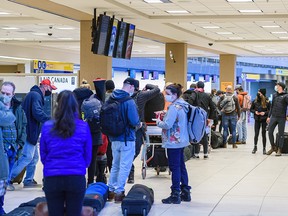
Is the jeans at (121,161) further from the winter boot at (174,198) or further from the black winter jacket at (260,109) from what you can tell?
the black winter jacket at (260,109)

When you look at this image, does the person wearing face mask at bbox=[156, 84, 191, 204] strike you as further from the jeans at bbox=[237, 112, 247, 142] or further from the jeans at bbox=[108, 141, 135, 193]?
the jeans at bbox=[237, 112, 247, 142]

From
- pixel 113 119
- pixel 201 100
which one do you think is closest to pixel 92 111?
pixel 113 119

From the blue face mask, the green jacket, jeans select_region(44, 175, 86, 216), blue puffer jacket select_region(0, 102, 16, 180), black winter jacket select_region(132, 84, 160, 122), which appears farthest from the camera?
black winter jacket select_region(132, 84, 160, 122)

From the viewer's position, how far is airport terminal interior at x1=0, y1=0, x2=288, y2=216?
32.0ft

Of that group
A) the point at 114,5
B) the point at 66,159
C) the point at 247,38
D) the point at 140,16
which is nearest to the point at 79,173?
the point at 66,159

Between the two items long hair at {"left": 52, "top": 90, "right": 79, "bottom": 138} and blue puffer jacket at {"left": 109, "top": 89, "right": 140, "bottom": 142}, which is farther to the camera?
blue puffer jacket at {"left": 109, "top": 89, "right": 140, "bottom": 142}

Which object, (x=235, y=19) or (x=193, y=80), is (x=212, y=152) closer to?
(x=235, y=19)

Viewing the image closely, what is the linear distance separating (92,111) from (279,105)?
7.33m

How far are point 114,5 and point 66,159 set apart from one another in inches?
436

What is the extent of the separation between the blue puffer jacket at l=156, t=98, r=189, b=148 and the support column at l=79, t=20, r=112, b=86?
9.98 metres

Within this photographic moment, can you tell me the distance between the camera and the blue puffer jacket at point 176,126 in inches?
349

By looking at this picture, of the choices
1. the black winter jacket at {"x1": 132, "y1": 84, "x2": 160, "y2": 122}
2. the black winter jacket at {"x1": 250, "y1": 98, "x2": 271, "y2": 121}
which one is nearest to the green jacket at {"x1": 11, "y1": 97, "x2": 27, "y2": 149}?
the black winter jacket at {"x1": 132, "y1": 84, "x2": 160, "y2": 122}

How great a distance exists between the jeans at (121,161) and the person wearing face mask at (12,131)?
4.34 feet

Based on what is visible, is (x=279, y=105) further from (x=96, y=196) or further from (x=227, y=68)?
(x=227, y=68)
